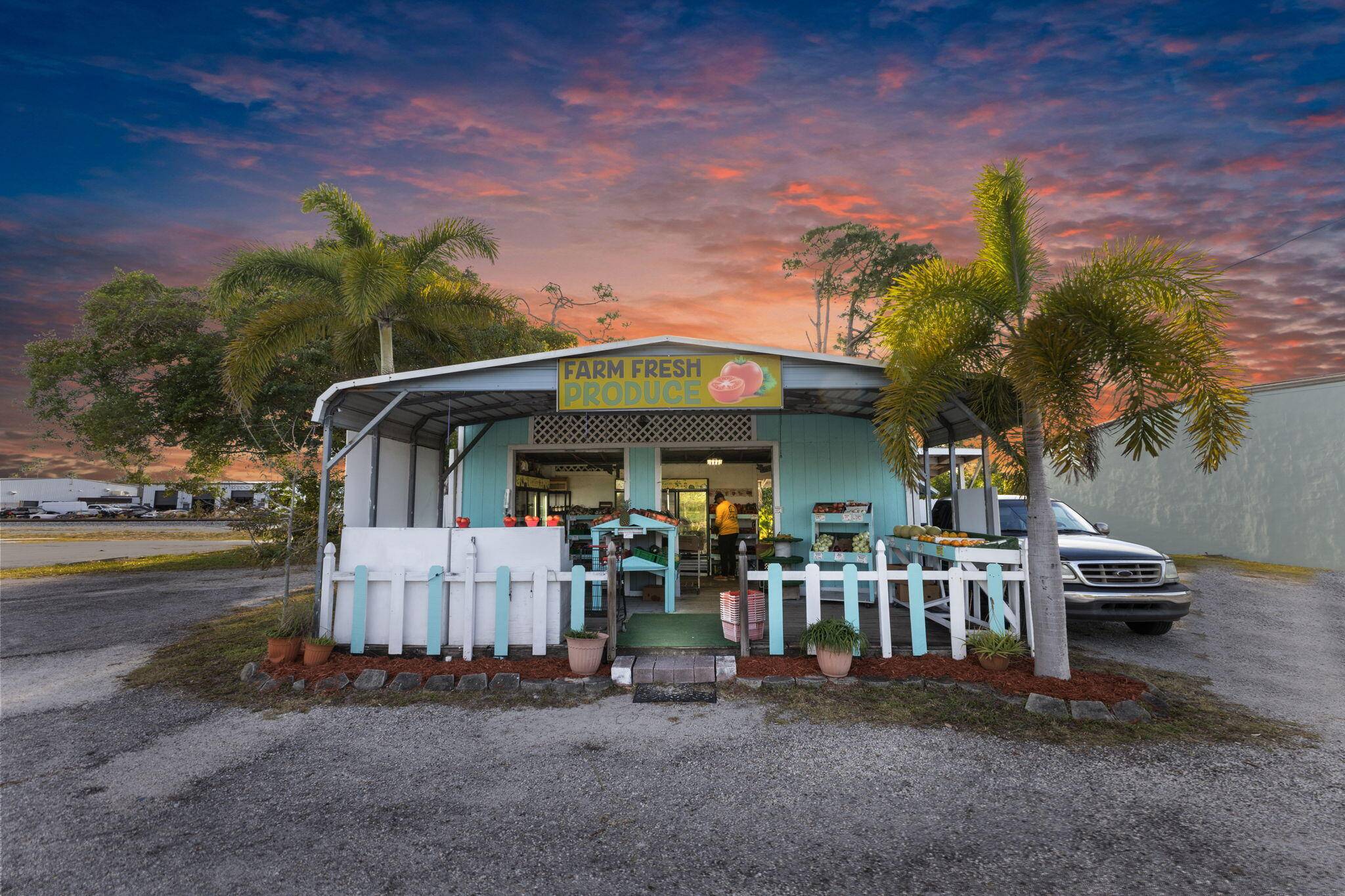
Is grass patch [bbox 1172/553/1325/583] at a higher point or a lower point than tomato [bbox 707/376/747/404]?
lower

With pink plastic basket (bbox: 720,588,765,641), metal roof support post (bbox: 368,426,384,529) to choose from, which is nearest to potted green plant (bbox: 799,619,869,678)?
pink plastic basket (bbox: 720,588,765,641)

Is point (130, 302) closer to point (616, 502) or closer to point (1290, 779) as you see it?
point (616, 502)

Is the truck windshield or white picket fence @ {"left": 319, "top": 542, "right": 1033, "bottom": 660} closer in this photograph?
white picket fence @ {"left": 319, "top": 542, "right": 1033, "bottom": 660}

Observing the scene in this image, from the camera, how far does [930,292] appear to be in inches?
233

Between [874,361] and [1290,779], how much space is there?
4601 mm

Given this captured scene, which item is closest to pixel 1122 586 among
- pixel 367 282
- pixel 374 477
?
pixel 374 477

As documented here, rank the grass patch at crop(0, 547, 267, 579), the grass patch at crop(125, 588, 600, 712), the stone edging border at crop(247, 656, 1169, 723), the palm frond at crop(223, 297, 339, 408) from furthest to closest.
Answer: the grass patch at crop(0, 547, 267, 579), the palm frond at crop(223, 297, 339, 408), the stone edging border at crop(247, 656, 1169, 723), the grass patch at crop(125, 588, 600, 712)

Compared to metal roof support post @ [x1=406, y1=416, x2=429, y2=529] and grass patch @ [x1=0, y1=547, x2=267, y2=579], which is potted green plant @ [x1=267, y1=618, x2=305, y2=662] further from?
grass patch @ [x1=0, y1=547, x2=267, y2=579]

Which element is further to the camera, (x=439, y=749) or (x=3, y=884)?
(x=439, y=749)

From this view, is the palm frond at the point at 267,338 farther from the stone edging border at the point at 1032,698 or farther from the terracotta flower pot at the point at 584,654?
the stone edging border at the point at 1032,698

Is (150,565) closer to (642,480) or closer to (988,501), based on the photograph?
(642,480)

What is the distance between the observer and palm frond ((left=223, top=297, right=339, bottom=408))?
1106 centimetres

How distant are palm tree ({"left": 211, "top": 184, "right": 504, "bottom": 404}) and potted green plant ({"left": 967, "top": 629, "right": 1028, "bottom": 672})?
11008 mm

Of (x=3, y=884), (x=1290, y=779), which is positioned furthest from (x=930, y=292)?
(x=3, y=884)
